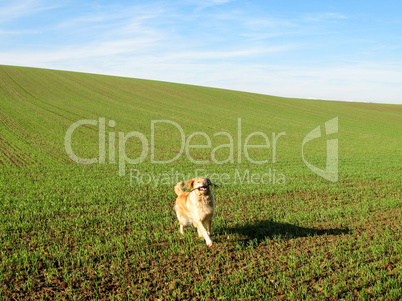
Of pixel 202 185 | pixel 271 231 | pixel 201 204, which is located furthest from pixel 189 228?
pixel 202 185

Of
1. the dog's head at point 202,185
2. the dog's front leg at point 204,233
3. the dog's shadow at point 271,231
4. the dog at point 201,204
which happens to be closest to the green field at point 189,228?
the dog's shadow at point 271,231

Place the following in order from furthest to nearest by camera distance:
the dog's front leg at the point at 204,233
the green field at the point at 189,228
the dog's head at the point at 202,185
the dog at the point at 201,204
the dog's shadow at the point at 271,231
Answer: the dog's shadow at the point at 271,231
the dog's front leg at the point at 204,233
the dog at the point at 201,204
the dog's head at the point at 202,185
the green field at the point at 189,228

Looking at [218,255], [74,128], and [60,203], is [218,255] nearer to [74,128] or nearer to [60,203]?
[60,203]

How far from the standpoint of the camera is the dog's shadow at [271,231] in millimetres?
8273

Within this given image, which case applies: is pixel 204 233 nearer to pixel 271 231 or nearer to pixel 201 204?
pixel 201 204

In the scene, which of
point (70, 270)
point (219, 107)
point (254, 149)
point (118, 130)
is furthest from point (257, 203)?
point (219, 107)

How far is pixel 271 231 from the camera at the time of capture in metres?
8.64

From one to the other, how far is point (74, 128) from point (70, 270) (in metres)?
29.4

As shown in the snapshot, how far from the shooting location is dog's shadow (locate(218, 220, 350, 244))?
27.1 feet

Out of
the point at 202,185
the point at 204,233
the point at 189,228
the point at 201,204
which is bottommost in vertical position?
the point at 189,228

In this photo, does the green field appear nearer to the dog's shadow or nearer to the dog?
the dog's shadow

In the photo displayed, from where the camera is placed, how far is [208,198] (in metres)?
7.30

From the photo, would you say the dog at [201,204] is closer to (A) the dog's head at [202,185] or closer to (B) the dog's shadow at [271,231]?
(A) the dog's head at [202,185]

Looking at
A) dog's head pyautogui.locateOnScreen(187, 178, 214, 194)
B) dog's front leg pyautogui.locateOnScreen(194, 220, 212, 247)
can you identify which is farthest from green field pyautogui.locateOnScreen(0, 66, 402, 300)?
dog's head pyautogui.locateOnScreen(187, 178, 214, 194)
